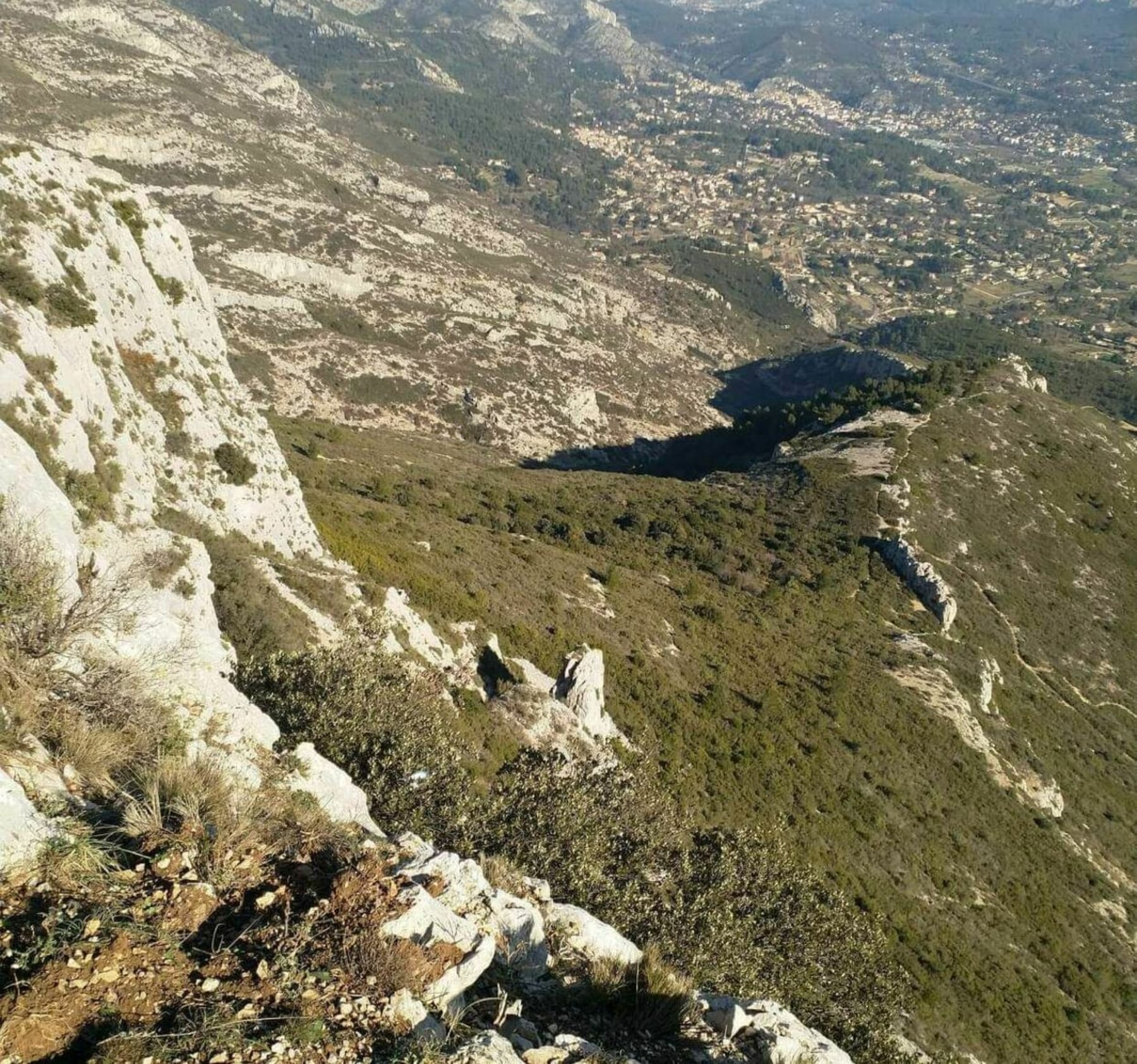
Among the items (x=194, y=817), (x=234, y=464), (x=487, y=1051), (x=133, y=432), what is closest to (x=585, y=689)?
(x=234, y=464)

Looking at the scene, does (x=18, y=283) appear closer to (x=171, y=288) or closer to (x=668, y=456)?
(x=171, y=288)

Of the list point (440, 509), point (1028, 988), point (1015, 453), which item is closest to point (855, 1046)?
point (1028, 988)

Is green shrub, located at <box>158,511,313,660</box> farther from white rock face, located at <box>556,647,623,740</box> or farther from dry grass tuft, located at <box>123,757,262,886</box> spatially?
dry grass tuft, located at <box>123,757,262,886</box>

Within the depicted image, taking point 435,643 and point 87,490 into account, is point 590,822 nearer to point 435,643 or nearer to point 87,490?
point 435,643

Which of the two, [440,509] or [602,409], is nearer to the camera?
[440,509]

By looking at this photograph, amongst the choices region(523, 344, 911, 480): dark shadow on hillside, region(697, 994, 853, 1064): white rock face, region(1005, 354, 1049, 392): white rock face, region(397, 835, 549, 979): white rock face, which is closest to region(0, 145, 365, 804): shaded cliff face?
region(397, 835, 549, 979): white rock face

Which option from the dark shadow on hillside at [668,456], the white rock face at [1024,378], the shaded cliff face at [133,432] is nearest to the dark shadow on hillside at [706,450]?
the dark shadow on hillside at [668,456]
